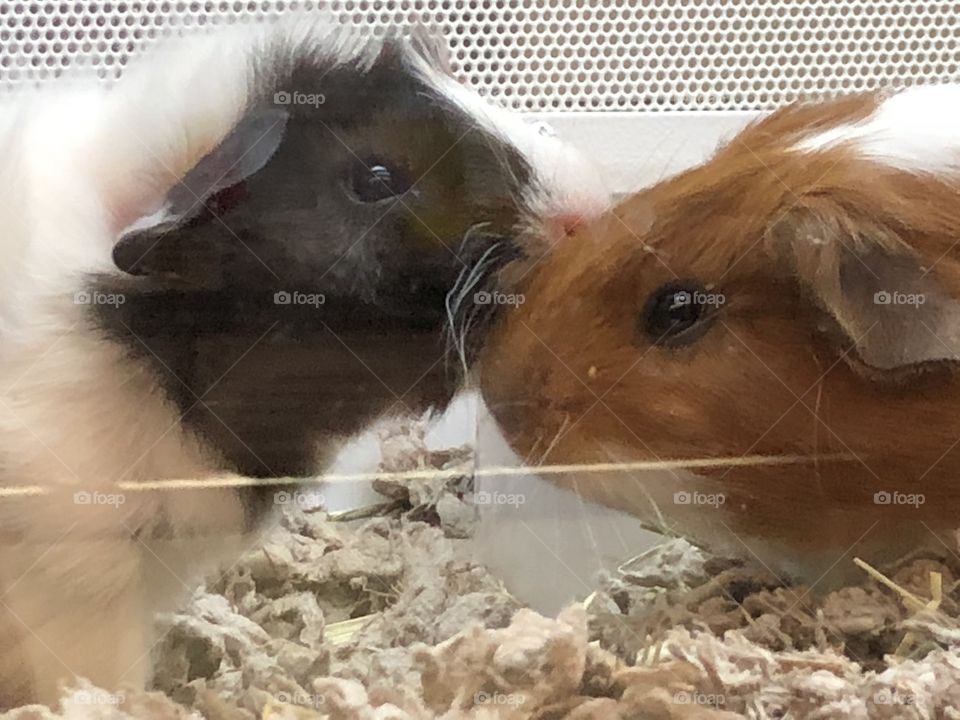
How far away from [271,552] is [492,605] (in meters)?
0.22

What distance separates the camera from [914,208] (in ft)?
2.92

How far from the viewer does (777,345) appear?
91 cm

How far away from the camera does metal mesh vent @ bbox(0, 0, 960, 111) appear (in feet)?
3.11

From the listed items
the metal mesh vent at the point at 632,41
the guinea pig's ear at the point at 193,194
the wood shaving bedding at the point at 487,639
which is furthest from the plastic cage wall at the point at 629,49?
the wood shaving bedding at the point at 487,639

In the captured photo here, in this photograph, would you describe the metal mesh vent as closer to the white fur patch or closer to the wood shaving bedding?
the white fur patch

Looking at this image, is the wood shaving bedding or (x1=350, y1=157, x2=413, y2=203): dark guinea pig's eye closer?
the wood shaving bedding

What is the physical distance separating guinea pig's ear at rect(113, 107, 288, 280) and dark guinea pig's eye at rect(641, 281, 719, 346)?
0.39 metres

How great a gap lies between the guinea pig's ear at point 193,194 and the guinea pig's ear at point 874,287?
0.51m

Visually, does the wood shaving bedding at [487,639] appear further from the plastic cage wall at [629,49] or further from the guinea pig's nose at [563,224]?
the plastic cage wall at [629,49]

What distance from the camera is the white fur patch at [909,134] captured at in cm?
90

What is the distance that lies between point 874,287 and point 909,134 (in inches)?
5.7

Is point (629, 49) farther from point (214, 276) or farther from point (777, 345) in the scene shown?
point (214, 276)

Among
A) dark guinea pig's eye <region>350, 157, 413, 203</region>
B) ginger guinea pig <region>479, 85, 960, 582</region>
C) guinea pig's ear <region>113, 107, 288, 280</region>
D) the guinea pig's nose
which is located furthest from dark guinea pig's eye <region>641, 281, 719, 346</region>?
guinea pig's ear <region>113, 107, 288, 280</region>

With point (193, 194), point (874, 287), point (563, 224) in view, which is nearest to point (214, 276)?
point (193, 194)
